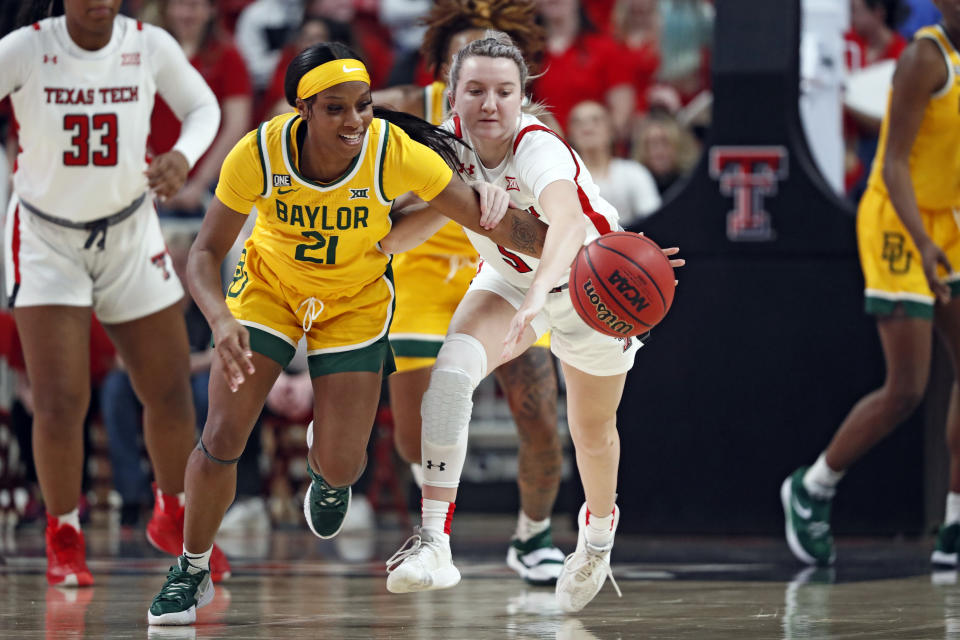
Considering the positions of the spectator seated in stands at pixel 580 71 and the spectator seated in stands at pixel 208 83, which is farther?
the spectator seated in stands at pixel 580 71

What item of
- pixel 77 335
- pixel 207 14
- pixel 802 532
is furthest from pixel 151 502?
pixel 802 532

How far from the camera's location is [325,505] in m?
5.08

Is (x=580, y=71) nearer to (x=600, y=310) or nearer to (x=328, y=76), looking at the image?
(x=328, y=76)

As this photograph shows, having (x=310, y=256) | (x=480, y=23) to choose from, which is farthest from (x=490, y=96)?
(x=480, y=23)

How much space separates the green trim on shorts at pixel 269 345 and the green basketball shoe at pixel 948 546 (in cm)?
321

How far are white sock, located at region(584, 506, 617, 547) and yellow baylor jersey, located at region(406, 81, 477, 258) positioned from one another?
1.34m

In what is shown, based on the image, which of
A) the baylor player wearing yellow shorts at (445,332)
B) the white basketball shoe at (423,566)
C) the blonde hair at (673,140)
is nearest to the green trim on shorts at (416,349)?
the baylor player wearing yellow shorts at (445,332)

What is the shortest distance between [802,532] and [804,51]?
3.08 metres

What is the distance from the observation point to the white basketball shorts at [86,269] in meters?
5.73

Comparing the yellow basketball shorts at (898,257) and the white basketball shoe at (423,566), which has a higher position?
the yellow basketball shorts at (898,257)

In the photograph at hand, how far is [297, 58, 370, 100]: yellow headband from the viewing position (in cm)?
455

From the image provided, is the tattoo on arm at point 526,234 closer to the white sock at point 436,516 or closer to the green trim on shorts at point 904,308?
the white sock at point 436,516

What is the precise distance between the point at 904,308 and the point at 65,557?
3.79m

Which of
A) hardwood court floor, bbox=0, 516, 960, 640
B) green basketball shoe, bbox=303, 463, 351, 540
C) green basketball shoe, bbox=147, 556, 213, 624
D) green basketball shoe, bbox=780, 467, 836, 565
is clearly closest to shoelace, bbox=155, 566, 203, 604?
green basketball shoe, bbox=147, 556, 213, 624
